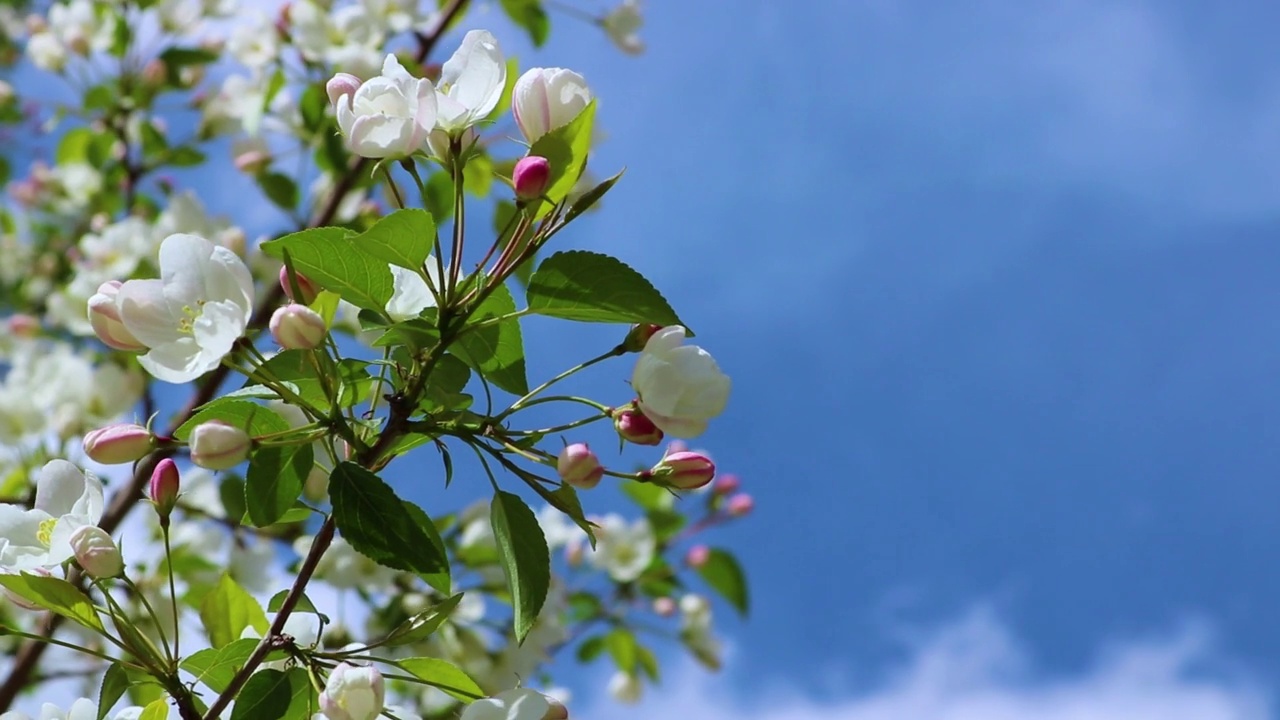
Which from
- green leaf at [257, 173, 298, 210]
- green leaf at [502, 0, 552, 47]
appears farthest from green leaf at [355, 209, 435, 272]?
green leaf at [502, 0, 552, 47]

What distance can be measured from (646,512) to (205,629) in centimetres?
157

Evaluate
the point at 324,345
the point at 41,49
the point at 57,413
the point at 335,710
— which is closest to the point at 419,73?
the point at 57,413

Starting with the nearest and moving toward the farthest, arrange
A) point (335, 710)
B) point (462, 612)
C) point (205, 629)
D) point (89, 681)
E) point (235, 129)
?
point (335, 710), point (205, 629), point (462, 612), point (89, 681), point (235, 129)

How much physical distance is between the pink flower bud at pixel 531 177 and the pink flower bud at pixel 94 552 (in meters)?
0.46

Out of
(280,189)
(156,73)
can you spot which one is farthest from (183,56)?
(280,189)

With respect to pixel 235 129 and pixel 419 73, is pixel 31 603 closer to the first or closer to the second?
pixel 419 73

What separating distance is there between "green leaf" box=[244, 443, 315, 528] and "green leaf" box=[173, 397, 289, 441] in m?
0.03

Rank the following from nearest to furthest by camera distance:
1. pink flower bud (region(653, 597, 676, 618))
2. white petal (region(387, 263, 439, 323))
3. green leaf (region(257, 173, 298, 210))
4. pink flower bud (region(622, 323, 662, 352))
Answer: pink flower bud (region(622, 323, 662, 352))
white petal (region(387, 263, 439, 323))
green leaf (region(257, 173, 298, 210))
pink flower bud (region(653, 597, 676, 618))

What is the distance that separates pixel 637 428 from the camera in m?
0.94

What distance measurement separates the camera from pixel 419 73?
2.33 m

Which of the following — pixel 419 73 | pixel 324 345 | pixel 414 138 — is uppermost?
pixel 419 73

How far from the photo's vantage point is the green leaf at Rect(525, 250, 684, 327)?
924mm

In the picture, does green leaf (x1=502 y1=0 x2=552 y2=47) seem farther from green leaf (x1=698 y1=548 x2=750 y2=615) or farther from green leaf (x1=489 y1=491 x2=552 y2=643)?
green leaf (x1=489 y1=491 x2=552 y2=643)

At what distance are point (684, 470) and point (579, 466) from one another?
0.37 feet
